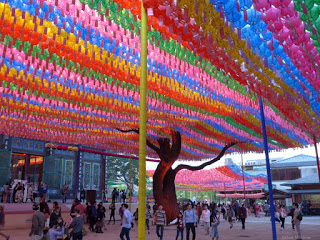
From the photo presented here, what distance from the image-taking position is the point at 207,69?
8758 millimetres

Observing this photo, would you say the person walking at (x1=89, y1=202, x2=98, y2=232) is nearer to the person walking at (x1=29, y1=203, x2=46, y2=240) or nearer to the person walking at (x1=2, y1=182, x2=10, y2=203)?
the person walking at (x1=2, y1=182, x2=10, y2=203)

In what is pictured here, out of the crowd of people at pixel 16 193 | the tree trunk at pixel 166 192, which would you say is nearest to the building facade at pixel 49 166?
the crowd of people at pixel 16 193

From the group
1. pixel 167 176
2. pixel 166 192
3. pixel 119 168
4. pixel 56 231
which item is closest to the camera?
pixel 56 231

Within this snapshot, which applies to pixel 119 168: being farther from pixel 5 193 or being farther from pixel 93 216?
pixel 93 216

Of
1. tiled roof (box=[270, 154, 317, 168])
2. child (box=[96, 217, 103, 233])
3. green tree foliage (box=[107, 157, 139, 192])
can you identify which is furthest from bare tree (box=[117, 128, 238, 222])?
tiled roof (box=[270, 154, 317, 168])

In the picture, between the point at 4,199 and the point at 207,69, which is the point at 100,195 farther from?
the point at 207,69

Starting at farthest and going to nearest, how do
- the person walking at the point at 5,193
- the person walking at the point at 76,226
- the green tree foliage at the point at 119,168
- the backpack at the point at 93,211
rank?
the green tree foliage at the point at 119,168, the person walking at the point at 5,193, the backpack at the point at 93,211, the person walking at the point at 76,226

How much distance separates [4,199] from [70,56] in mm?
14435

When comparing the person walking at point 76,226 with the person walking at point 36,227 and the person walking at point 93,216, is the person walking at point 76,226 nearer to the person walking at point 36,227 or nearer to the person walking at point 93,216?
the person walking at point 36,227

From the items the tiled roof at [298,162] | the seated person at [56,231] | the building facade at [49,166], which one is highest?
the tiled roof at [298,162]

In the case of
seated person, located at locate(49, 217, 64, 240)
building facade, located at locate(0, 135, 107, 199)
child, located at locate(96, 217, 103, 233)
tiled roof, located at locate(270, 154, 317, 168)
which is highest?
tiled roof, located at locate(270, 154, 317, 168)

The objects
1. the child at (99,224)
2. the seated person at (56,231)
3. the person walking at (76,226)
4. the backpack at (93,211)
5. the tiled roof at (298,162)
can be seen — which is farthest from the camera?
the tiled roof at (298,162)

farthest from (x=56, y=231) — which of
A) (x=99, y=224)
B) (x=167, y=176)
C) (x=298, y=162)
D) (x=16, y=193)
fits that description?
(x=298, y=162)

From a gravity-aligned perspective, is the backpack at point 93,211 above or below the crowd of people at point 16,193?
below
